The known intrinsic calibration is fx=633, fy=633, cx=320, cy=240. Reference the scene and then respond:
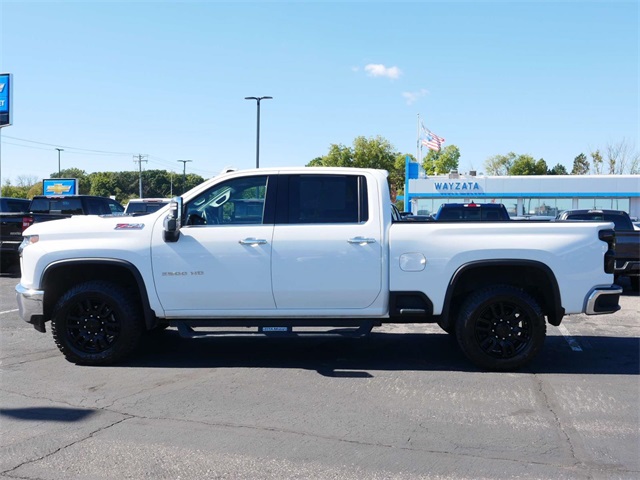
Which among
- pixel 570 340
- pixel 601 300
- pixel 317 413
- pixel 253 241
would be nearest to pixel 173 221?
pixel 253 241

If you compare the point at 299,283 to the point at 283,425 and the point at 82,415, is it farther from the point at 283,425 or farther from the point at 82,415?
the point at 82,415

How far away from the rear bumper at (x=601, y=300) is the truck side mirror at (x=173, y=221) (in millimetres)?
4147

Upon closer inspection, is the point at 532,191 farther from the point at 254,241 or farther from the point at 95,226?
the point at 95,226

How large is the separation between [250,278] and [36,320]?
232cm

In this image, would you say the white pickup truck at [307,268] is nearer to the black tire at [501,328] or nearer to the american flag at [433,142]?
the black tire at [501,328]

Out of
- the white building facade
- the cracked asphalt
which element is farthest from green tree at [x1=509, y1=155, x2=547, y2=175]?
the cracked asphalt

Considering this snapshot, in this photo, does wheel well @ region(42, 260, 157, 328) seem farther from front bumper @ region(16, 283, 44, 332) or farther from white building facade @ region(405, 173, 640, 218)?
white building facade @ region(405, 173, 640, 218)

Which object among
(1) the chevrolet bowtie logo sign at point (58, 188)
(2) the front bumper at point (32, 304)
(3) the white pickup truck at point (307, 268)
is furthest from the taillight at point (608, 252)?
(1) the chevrolet bowtie logo sign at point (58, 188)

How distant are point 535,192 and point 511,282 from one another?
37.3 metres

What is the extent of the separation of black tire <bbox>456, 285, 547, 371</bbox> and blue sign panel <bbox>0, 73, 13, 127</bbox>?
88.8 feet

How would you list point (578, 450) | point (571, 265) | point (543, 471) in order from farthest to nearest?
point (571, 265) → point (578, 450) → point (543, 471)

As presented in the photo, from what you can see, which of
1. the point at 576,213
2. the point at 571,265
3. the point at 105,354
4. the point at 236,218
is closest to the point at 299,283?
the point at 236,218

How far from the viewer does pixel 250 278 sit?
6348mm

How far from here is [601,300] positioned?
6.30 metres
